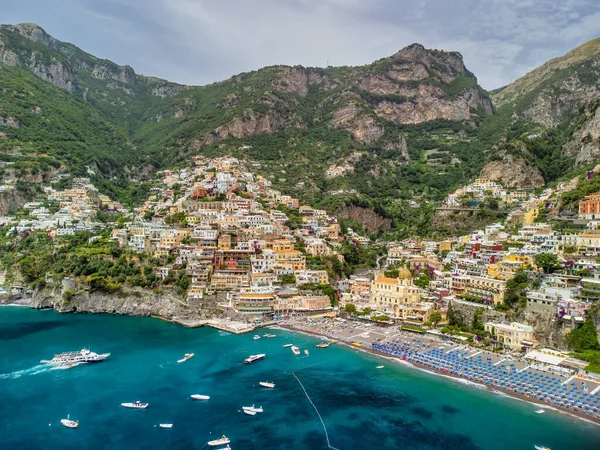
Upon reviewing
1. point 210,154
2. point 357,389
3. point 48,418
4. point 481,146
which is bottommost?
point 48,418

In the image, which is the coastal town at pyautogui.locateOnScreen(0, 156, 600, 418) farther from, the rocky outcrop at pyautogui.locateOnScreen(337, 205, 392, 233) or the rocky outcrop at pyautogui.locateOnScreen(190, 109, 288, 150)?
the rocky outcrop at pyautogui.locateOnScreen(190, 109, 288, 150)

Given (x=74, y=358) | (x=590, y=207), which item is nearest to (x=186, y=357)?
(x=74, y=358)

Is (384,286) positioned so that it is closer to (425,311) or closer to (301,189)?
(425,311)

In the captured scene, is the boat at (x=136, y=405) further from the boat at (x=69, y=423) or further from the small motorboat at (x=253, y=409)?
the small motorboat at (x=253, y=409)

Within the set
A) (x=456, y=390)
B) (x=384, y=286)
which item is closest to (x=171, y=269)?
(x=384, y=286)

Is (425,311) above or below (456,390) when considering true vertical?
above

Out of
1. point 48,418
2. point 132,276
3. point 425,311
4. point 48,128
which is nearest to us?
point 48,418

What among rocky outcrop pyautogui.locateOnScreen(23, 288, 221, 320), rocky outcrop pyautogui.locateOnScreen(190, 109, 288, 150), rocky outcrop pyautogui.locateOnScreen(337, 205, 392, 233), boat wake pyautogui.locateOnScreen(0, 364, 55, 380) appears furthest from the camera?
rocky outcrop pyautogui.locateOnScreen(190, 109, 288, 150)

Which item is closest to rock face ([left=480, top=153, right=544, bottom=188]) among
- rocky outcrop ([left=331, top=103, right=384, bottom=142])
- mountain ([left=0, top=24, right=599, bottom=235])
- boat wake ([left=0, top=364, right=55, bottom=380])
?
mountain ([left=0, top=24, right=599, bottom=235])
